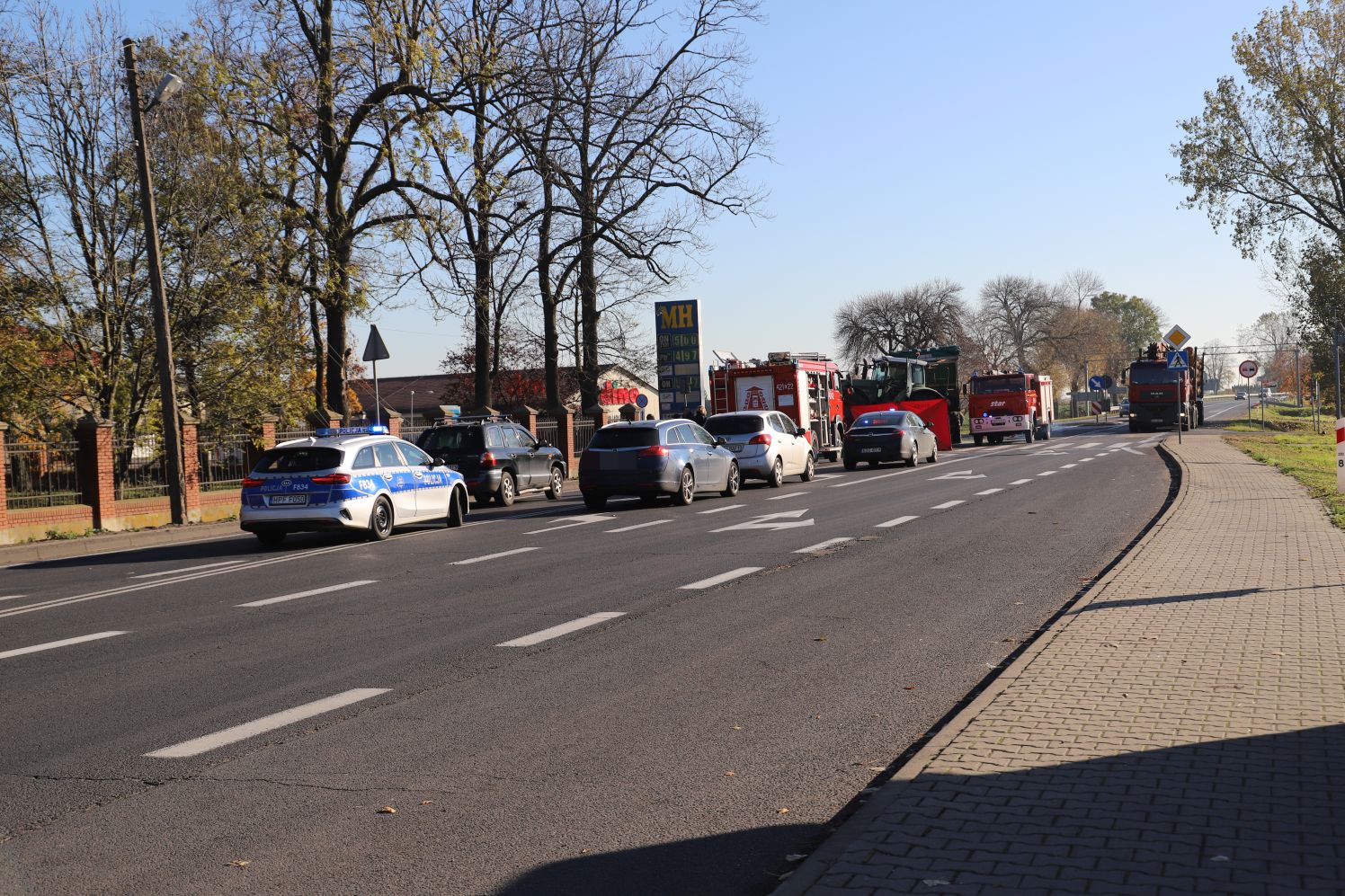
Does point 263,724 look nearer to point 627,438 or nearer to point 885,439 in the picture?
point 627,438

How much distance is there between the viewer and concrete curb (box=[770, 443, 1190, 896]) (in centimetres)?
416

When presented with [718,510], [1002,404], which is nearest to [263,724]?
[718,510]

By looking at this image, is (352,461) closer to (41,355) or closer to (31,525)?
(31,525)

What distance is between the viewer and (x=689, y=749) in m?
6.03

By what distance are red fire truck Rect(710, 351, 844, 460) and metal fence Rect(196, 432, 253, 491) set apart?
14.2m

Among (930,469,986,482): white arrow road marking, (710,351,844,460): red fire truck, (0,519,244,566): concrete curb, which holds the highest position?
(710,351,844,460): red fire truck

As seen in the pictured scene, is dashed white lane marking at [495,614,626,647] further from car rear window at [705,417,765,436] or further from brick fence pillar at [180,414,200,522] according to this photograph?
brick fence pillar at [180,414,200,522]

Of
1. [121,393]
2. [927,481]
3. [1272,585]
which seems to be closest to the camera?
[1272,585]

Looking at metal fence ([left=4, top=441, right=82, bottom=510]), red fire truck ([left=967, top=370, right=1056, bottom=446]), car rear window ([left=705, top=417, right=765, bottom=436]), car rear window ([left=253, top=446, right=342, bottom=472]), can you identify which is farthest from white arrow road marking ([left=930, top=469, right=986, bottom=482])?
red fire truck ([left=967, top=370, right=1056, bottom=446])

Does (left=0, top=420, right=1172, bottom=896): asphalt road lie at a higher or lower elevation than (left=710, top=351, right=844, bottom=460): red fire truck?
lower

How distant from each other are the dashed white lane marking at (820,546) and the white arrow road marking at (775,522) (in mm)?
1830

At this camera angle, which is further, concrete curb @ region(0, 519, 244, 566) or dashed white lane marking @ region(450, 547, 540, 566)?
concrete curb @ region(0, 519, 244, 566)

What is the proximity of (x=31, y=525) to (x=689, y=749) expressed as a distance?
62.8 ft

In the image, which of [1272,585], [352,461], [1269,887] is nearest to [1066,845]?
[1269,887]
